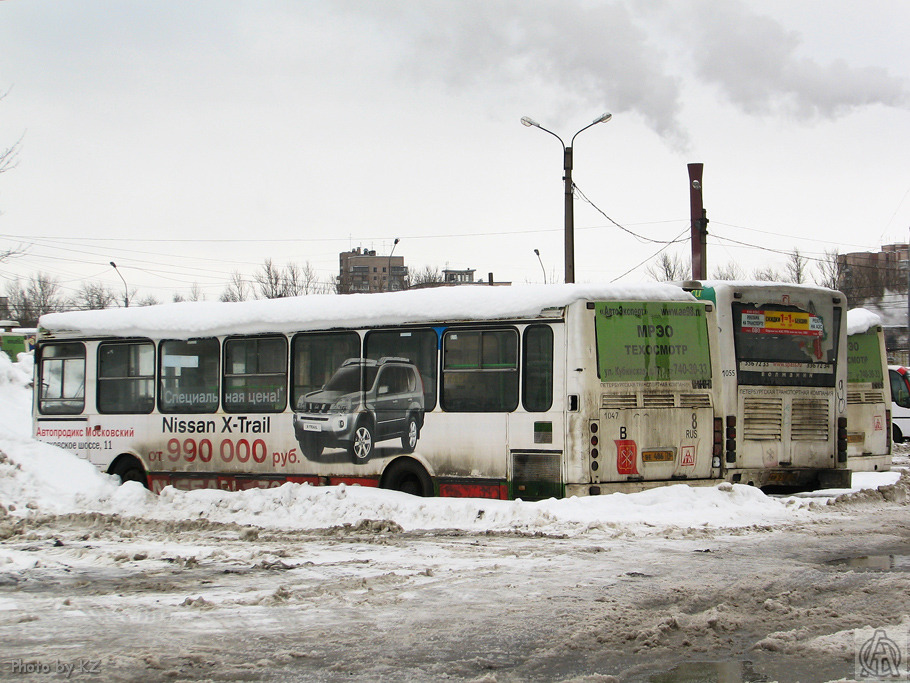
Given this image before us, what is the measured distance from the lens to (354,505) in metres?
12.2

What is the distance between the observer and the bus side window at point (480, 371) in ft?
40.8

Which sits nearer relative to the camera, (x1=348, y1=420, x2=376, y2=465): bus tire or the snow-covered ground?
the snow-covered ground

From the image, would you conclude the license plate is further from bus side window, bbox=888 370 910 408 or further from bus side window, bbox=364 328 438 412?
bus side window, bbox=888 370 910 408

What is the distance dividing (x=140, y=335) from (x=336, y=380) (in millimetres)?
3519

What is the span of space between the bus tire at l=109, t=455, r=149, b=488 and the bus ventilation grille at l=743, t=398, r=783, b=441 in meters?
8.62

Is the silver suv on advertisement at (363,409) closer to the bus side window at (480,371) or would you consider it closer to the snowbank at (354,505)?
the bus side window at (480,371)

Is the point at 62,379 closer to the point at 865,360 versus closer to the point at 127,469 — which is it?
the point at 127,469

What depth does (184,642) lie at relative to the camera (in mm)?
6266

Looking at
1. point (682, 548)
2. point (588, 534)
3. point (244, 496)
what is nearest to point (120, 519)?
point (244, 496)

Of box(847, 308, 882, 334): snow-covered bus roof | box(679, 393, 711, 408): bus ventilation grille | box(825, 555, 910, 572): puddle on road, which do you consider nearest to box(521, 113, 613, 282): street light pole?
box(847, 308, 882, 334): snow-covered bus roof

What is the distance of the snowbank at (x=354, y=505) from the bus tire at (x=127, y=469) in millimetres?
304

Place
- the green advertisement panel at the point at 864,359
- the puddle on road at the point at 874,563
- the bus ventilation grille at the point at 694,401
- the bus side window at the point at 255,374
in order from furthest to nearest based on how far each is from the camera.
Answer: the green advertisement panel at the point at 864,359
the bus side window at the point at 255,374
the bus ventilation grille at the point at 694,401
the puddle on road at the point at 874,563

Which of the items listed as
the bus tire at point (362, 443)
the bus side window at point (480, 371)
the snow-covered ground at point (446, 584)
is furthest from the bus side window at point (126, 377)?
the bus side window at point (480, 371)

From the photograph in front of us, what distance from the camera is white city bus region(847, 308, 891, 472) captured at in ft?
58.4
